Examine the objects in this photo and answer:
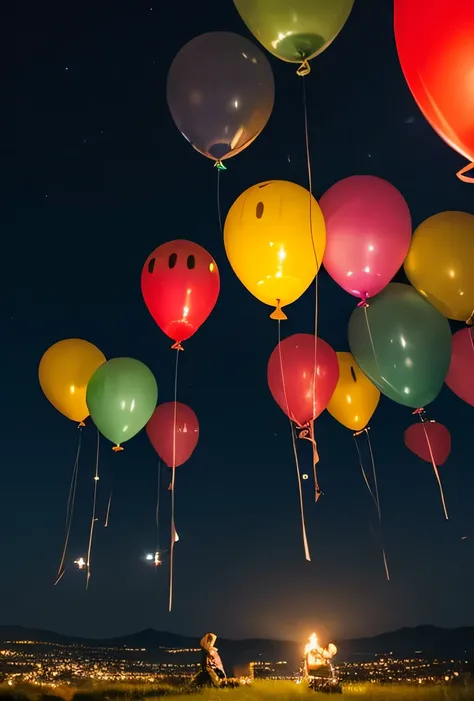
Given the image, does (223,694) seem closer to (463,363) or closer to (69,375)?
(69,375)

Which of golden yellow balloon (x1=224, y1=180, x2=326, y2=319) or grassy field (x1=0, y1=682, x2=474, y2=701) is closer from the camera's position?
golden yellow balloon (x1=224, y1=180, x2=326, y2=319)

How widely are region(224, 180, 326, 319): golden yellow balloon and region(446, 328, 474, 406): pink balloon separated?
129 centimetres

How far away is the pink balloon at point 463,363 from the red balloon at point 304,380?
84 centimetres

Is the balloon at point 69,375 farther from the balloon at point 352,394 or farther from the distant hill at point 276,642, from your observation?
the distant hill at point 276,642

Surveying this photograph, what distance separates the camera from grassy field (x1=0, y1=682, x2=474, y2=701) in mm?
4766

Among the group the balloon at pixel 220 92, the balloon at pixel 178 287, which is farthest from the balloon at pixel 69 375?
the balloon at pixel 220 92

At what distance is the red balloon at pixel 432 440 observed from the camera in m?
5.31

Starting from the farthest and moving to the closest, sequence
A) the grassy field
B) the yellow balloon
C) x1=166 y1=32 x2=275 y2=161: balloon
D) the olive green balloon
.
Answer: the grassy field < the yellow balloon < x1=166 y1=32 x2=275 y2=161: balloon < the olive green balloon

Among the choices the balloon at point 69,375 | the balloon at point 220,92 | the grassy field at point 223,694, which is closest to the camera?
the balloon at point 220,92

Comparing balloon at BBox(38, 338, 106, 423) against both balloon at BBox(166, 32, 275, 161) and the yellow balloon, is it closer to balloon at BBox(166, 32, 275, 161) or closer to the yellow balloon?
balloon at BBox(166, 32, 275, 161)

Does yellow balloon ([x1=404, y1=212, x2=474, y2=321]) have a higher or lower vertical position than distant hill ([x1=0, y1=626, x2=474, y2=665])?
higher

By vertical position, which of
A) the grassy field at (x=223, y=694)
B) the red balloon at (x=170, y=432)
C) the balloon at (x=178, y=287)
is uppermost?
the balloon at (x=178, y=287)

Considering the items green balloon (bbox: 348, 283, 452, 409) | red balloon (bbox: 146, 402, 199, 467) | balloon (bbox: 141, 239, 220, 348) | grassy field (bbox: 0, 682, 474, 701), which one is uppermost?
balloon (bbox: 141, 239, 220, 348)

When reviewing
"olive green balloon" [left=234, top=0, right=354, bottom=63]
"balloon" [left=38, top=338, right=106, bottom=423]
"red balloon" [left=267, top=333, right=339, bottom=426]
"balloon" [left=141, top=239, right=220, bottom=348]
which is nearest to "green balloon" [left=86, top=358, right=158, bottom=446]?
"balloon" [left=38, top=338, right=106, bottom=423]
